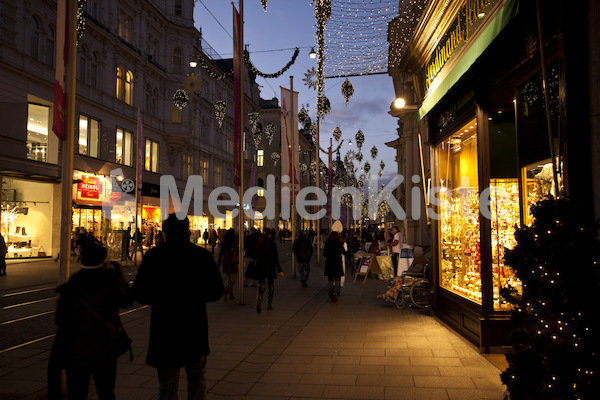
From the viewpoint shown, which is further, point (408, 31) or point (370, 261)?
point (370, 261)

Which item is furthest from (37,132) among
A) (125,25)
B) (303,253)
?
(303,253)

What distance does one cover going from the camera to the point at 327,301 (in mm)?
13016

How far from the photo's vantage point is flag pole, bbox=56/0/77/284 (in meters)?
5.67

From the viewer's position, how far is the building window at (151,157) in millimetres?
36688

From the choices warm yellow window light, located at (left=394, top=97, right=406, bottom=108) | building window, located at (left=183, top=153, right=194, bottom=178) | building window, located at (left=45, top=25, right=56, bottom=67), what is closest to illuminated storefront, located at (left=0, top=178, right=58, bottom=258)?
building window, located at (left=45, top=25, right=56, bottom=67)

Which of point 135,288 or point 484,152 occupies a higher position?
point 484,152

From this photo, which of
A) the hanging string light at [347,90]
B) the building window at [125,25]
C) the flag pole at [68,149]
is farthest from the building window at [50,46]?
the flag pole at [68,149]

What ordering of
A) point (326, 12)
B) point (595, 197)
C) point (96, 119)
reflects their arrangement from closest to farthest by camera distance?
point (595, 197), point (326, 12), point (96, 119)

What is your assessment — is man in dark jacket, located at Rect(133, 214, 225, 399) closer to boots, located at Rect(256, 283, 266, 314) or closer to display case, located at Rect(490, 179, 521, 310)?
display case, located at Rect(490, 179, 521, 310)

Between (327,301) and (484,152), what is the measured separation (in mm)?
6820

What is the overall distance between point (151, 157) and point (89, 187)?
29.6 ft

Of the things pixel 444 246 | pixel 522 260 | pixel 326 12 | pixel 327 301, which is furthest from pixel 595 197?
pixel 327 301

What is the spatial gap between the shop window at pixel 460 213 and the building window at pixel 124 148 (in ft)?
87.3

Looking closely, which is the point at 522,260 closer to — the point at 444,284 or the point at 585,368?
the point at 585,368
